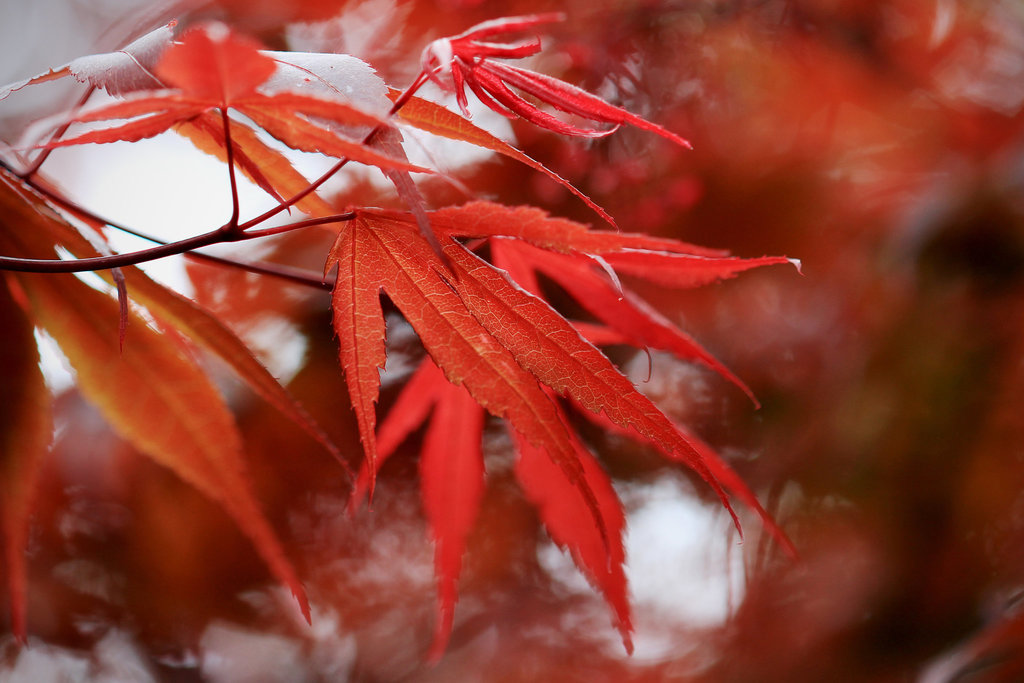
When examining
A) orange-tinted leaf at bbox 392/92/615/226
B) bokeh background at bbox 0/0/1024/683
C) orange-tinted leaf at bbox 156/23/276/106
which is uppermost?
orange-tinted leaf at bbox 156/23/276/106

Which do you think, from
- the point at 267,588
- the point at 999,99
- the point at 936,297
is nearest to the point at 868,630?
the point at 936,297

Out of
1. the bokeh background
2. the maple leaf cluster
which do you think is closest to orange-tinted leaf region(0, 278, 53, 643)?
the maple leaf cluster

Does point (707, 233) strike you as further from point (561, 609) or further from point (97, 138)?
point (97, 138)

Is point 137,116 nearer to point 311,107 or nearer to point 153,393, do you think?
point 311,107

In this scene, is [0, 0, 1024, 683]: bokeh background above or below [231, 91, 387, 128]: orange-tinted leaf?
below

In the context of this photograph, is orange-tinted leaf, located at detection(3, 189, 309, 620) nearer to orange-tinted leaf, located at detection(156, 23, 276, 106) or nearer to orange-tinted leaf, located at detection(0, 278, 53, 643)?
orange-tinted leaf, located at detection(0, 278, 53, 643)

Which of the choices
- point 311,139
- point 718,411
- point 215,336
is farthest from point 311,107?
point 718,411
